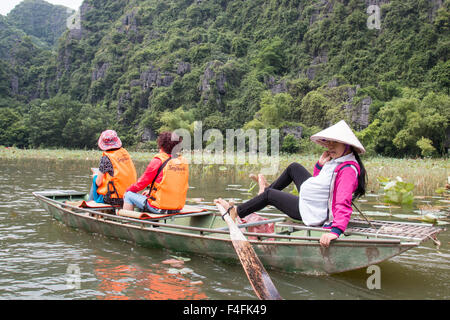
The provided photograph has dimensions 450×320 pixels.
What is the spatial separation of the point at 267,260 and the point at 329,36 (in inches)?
2791

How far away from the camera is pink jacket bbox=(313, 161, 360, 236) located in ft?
11.7

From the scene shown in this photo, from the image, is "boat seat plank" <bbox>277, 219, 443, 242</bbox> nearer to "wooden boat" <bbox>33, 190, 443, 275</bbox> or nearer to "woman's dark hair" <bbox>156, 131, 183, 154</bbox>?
"wooden boat" <bbox>33, 190, 443, 275</bbox>

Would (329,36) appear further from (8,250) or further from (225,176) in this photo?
(8,250)

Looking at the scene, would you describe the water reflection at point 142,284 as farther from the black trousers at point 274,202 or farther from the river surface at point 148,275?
the black trousers at point 274,202

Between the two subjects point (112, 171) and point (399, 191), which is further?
point (399, 191)

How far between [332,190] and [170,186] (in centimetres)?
218

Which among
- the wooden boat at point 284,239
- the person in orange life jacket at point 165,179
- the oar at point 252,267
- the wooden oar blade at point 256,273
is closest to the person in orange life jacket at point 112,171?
the wooden boat at point 284,239

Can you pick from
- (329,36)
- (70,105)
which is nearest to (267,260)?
(70,105)

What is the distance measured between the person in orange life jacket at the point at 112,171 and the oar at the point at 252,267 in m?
2.05

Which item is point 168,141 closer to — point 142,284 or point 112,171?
point 112,171

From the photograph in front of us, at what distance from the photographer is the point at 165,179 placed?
5.09 meters

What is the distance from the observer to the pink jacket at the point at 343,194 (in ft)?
11.7

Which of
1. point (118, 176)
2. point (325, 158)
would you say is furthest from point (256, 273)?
point (118, 176)

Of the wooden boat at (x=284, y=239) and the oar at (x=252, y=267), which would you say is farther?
the wooden boat at (x=284, y=239)
